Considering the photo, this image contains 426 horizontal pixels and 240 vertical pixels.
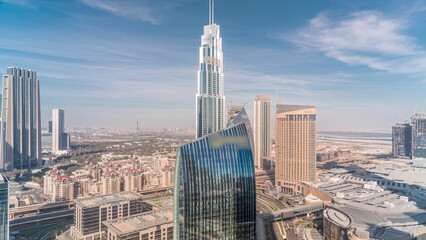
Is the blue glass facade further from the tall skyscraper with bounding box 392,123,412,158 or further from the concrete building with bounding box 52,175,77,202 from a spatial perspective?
the tall skyscraper with bounding box 392,123,412,158

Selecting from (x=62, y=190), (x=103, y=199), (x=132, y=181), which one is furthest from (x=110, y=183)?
(x=103, y=199)

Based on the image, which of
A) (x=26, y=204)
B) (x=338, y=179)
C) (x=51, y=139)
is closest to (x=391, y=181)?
(x=338, y=179)

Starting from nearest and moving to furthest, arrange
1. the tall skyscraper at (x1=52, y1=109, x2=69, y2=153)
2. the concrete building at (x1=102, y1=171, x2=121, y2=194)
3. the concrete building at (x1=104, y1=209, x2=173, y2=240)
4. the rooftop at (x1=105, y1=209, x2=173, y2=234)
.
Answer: the concrete building at (x1=104, y1=209, x2=173, y2=240)
the rooftop at (x1=105, y1=209, x2=173, y2=234)
the concrete building at (x1=102, y1=171, x2=121, y2=194)
the tall skyscraper at (x1=52, y1=109, x2=69, y2=153)

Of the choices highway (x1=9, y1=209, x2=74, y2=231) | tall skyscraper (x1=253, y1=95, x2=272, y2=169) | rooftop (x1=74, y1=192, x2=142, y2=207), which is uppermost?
tall skyscraper (x1=253, y1=95, x2=272, y2=169)

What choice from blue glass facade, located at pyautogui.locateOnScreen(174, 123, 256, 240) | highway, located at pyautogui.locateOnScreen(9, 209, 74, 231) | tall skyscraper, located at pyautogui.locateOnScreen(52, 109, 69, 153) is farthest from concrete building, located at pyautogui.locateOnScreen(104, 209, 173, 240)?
tall skyscraper, located at pyautogui.locateOnScreen(52, 109, 69, 153)

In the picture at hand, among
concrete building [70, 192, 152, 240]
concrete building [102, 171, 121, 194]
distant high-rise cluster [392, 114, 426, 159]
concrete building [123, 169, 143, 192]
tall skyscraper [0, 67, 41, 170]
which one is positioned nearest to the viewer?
concrete building [70, 192, 152, 240]

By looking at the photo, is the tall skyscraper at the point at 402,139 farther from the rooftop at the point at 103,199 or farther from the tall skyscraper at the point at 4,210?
the tall skyscraper at the point at 4,210

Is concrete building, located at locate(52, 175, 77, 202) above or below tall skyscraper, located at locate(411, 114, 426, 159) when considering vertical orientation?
below

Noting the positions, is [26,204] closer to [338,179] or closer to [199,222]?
[199,222]
